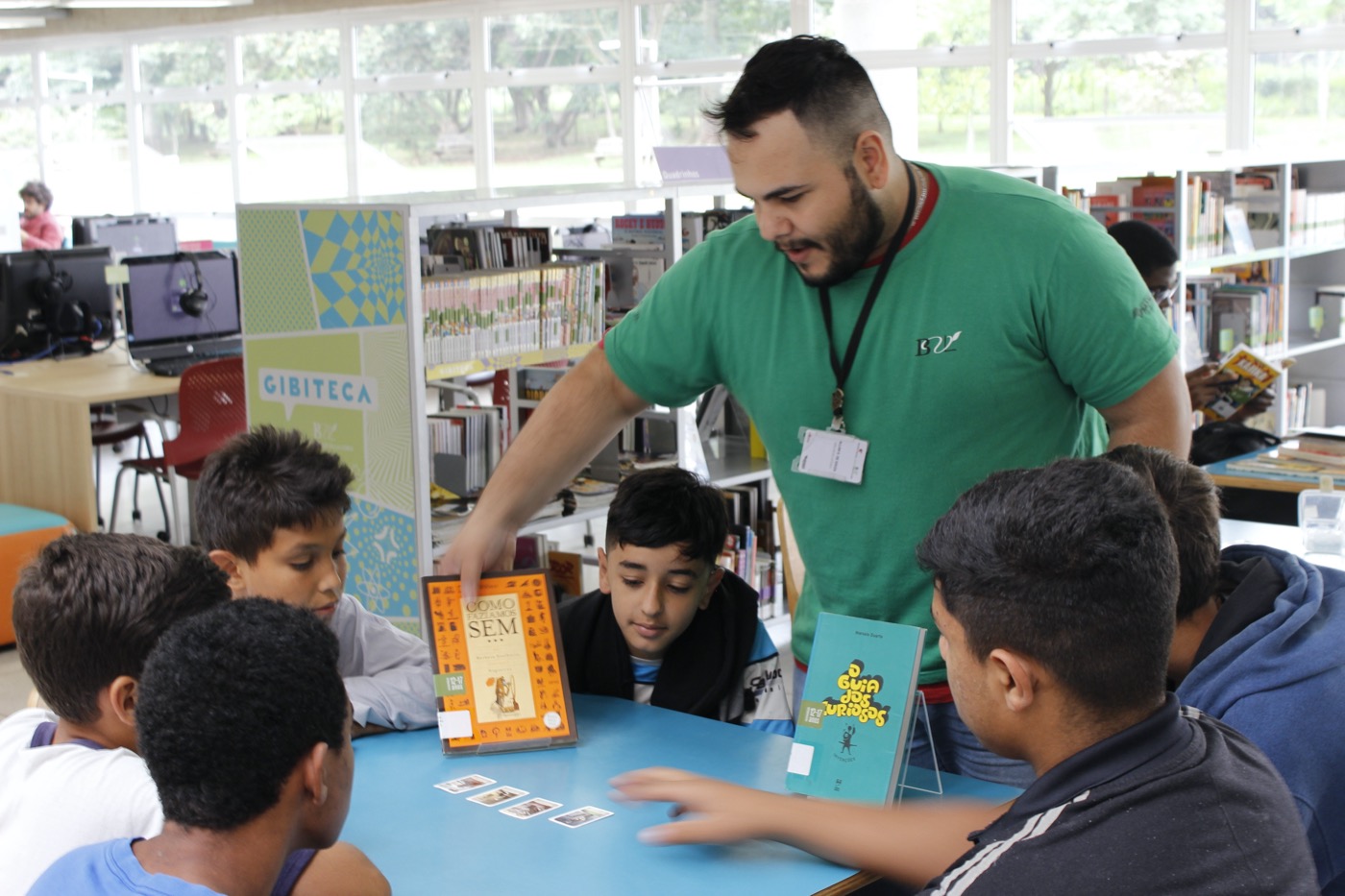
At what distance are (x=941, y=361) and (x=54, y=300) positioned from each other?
593 cm

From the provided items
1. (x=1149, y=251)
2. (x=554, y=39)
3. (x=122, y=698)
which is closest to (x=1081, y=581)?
(x=122, y=698)

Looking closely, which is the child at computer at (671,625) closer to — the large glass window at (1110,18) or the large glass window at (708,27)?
the large glass window at (1110,18)

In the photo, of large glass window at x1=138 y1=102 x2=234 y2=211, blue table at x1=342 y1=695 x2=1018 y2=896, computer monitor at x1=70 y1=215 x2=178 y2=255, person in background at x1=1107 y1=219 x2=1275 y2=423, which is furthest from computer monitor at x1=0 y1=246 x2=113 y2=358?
large glass window at x1=138 y1=102 x2=234 y2=211

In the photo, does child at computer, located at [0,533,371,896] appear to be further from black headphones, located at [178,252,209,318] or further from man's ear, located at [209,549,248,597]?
black headphones, located at [178,252,209,318]

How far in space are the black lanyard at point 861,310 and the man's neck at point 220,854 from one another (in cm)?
101

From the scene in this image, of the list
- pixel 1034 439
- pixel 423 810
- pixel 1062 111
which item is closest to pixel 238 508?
pixel 423 810

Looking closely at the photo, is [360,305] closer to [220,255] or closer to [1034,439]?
[1034,439]

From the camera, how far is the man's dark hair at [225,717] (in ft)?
4.29

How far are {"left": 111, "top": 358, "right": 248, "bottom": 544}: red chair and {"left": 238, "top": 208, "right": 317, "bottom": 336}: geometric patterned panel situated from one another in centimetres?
175

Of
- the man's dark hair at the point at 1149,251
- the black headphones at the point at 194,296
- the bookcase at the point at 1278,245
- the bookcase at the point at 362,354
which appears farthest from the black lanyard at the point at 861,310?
the black headphones at the point at 194,296

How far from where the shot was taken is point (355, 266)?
3631 millimetres

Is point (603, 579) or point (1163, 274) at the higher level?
point (1163, 274)

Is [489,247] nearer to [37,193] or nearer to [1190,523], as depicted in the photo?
[1190,523]

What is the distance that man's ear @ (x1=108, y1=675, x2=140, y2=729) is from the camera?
1.63 m
